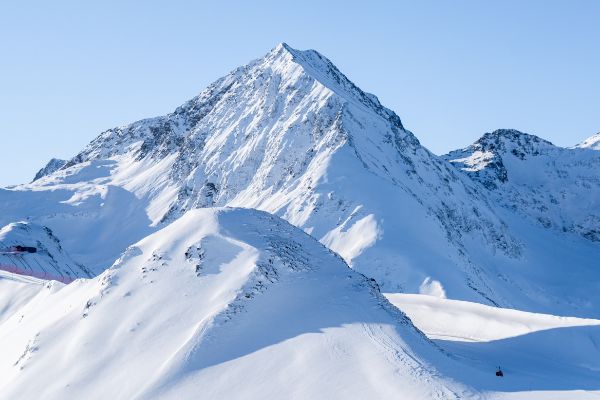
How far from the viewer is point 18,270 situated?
97.4 metres

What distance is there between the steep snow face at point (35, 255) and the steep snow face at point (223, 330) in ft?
170

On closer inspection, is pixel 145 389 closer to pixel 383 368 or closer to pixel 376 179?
pixel 383 368

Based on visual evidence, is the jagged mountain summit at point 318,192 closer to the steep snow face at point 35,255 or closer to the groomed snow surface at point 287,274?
the groomed snow surface at point 287,274

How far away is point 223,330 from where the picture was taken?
145 ft

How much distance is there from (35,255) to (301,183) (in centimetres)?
4308

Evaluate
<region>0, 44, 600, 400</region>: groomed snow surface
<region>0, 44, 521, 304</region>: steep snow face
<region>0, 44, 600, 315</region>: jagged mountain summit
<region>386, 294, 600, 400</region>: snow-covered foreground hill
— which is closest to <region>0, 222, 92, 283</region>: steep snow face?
<region>0, 44, 600, 400</region>: groomed snow surface

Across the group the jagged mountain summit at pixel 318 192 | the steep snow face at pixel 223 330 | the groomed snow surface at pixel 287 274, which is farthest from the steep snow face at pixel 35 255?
the steep snow face at pixel 223 330

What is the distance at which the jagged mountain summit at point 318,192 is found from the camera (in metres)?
119

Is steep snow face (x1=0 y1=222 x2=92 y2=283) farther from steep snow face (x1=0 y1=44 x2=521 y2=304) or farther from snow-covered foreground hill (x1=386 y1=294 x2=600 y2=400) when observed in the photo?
snow-covered foreground hill (x1=386 y1=294 x2=600 y2=400)

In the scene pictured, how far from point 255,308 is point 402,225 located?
3009 inches

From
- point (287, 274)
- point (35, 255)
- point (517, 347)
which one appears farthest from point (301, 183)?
point (287, 274)

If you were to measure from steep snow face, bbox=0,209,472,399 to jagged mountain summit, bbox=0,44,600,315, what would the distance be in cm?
5605

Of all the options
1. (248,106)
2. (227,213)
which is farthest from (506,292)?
(227,213)

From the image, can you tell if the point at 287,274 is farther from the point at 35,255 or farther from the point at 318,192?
the point at 318,192
